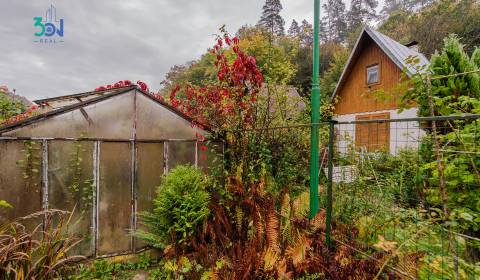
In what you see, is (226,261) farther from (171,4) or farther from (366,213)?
(171,4)

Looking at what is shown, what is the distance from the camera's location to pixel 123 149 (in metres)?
3.96

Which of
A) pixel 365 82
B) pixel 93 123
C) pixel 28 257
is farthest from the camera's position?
pixel 365 82

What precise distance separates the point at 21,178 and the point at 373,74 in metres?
14.8

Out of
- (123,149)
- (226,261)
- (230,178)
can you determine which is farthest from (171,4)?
(226,261)

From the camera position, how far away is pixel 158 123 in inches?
167

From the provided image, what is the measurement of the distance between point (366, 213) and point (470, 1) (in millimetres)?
25751

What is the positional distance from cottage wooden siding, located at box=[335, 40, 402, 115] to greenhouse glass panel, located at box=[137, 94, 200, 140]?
405 inches

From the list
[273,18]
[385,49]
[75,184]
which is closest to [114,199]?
[75,184]

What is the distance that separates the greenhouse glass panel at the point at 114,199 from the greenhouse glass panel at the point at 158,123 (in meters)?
0.39

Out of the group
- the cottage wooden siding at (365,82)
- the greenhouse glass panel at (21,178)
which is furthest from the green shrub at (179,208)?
the cottage wooden siding at (365,82)

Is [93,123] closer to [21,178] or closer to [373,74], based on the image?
[21,178]

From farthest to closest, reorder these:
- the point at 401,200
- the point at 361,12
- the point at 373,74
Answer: the point at 361,12
the point at 373,74
the point at 401,200
